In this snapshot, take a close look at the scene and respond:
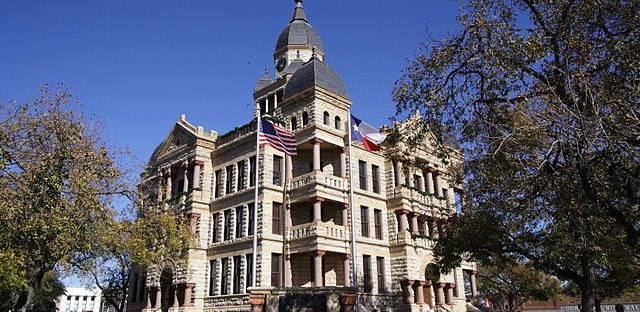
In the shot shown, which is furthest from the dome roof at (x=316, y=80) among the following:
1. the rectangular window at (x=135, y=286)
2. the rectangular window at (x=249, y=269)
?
the rectangular window at (x=135, y=286)

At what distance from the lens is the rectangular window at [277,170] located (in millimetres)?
33500

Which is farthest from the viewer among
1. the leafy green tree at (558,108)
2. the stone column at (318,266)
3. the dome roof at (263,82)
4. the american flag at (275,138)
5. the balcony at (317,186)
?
the dome roof at (263,82)

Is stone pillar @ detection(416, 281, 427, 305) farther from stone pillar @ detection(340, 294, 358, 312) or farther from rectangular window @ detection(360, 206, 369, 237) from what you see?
stone pillar @ detection(340, 294, 358, 312)

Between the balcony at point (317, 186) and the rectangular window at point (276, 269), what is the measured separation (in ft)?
12.4

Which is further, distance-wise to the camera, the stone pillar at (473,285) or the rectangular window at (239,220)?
the stone pillar at (473,285)

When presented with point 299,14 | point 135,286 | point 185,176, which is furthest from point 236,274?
point 299,14

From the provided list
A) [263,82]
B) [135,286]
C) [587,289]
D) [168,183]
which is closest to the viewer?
[587,289]

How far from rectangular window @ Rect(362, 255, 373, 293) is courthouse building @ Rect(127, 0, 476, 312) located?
0.22ft

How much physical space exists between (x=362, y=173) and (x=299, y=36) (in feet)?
73.2

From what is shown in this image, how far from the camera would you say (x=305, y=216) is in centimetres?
3388

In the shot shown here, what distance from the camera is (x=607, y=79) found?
12.3 meters

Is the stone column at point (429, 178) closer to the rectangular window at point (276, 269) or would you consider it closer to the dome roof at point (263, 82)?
the rectangular window at point (276, 269)

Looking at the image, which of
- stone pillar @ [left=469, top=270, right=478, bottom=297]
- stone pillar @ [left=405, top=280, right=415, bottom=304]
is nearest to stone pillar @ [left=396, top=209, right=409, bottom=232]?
stone pillar @ [left=405, top=280, right=415, bottom=304]

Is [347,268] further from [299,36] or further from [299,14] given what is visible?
[299,14]
